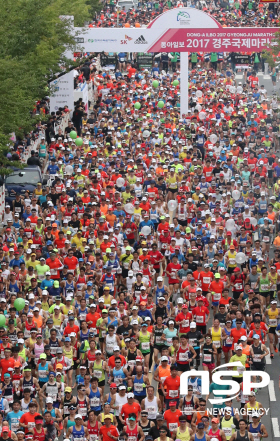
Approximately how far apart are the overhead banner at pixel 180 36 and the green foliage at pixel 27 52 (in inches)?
43.2

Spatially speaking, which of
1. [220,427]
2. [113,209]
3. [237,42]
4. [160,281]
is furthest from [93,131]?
[220,427]

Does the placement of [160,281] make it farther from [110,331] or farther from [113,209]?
[113,209]

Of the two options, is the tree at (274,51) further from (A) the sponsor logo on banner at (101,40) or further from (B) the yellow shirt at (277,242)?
(B) the yellow shirt at (277,242)

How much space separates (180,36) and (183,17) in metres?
0.66

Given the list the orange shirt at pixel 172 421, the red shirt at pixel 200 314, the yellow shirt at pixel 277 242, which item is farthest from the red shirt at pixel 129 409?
the yellow shirt at pixel 277 242

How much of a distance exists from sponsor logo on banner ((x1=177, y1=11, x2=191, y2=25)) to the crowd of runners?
4278mm

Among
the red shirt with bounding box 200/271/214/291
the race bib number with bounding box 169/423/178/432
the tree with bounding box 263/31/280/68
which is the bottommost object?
the race bib number with bounding box 169/423/178/432

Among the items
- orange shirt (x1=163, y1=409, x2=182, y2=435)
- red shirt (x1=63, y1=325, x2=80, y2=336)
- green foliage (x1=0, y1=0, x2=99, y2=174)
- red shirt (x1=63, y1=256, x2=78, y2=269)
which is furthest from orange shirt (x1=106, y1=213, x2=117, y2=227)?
orange shirt (x1=163, y1=409, x2=182, y2=435)

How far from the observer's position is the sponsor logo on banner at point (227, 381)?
18.8m

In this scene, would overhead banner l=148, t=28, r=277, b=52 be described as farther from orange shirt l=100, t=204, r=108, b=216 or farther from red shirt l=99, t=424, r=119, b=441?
red shirt l=99, t=424, r=119, b=441

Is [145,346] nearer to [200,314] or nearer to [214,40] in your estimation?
[200,314]

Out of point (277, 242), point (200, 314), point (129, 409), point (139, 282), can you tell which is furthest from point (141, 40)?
point (129, 409)

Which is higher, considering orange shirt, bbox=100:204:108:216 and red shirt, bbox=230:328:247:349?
orange shirt, bbox=100:204:108:216

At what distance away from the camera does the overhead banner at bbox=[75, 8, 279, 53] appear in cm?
3753
